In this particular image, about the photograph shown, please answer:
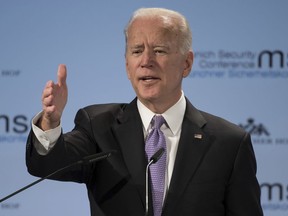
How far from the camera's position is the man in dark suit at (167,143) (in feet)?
7.91

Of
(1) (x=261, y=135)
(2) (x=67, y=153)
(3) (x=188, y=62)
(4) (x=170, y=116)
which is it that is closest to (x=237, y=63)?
(1) (x=261, y=135)

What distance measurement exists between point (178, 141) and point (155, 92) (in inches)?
8.3

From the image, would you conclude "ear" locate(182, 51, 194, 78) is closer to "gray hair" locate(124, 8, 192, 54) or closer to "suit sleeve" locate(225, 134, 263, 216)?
"gray hair" locate(124, 8, 192, 54)

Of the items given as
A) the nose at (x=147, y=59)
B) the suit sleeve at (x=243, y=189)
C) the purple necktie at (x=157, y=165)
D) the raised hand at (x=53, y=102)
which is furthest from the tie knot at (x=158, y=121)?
the raised hand at (x=53, y=102)

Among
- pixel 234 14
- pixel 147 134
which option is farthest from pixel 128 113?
pixel 234 14

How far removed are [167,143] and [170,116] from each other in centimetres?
11

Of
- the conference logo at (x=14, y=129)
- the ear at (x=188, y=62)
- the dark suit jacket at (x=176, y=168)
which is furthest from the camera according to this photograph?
the conference logo at (x=14, y=129)

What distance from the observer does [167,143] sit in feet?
8.31

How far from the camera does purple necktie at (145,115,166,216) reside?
242cm

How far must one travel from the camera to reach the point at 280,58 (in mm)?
3961

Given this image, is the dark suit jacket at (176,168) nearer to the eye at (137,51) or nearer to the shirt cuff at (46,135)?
the shirt cuff at (46,135)

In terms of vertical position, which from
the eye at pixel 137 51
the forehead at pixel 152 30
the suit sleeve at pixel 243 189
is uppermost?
the forehead at pixel 152 30

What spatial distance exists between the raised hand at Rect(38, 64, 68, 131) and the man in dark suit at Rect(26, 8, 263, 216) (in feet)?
0.49

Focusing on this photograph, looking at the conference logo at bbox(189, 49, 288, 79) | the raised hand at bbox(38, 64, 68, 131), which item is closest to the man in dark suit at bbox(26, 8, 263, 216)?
the raised hand at bbox(38, 64, 68, 131)
